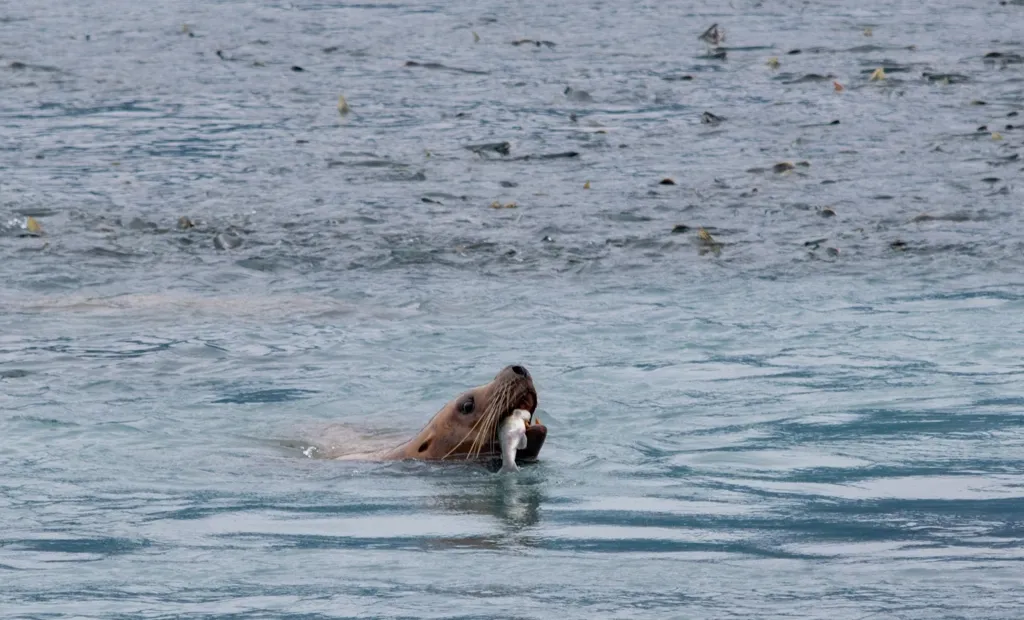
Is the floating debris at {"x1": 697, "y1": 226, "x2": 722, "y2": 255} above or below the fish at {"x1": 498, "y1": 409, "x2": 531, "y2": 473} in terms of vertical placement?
above

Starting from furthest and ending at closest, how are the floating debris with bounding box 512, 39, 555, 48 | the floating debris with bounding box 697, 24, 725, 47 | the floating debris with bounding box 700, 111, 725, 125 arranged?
1. the floating debris with bounding box 512, 39, 555, 48
2. the floating debris with bounding box 697, 24, 725, 47
3. the floating debris with bounding box 700, 111, 725, 125

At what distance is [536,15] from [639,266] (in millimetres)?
13788

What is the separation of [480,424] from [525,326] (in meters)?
2.93

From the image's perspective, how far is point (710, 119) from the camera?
18281mm

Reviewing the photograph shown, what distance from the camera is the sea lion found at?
8.05 metres

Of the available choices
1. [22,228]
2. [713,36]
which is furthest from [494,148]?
[713,36]

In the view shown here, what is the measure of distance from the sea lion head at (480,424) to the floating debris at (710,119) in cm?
999

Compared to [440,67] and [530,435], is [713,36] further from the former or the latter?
[530,435]

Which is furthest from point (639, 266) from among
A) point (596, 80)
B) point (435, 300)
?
point (596, 80)

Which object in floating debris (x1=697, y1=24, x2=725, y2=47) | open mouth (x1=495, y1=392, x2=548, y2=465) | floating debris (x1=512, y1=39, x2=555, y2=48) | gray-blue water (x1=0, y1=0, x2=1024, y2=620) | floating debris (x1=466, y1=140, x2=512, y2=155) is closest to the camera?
gray-blue water (x1=0, y1=0, x2=1024, y2=620)

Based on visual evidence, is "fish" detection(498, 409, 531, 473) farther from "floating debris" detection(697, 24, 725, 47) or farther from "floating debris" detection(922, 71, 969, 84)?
"floating debris" detection(697, 24, 725, 47)

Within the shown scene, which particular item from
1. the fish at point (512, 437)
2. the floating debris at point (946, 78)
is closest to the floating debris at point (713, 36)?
the floating debris at point (946, 78)

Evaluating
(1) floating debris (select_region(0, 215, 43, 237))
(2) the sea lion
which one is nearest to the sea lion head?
(2) the sea lion

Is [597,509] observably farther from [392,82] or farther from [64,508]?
[392,82]
